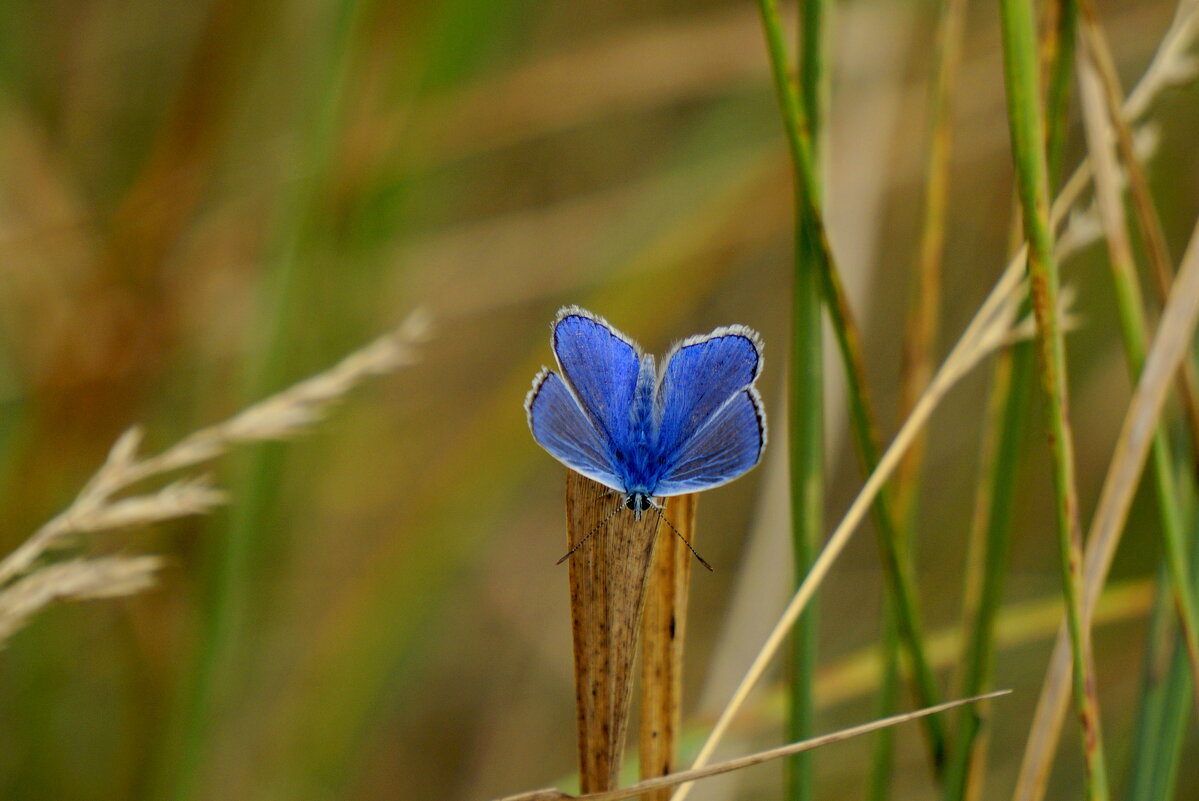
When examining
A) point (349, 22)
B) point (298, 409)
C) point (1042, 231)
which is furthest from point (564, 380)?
point (349, 22)

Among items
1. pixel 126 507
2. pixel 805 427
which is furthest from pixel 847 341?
pixel 126 507

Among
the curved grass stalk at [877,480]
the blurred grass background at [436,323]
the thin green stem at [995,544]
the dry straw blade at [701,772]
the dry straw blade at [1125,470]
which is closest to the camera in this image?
the dry straw blade at [701,772]

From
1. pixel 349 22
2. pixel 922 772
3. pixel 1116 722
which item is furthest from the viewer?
pixel 922 772

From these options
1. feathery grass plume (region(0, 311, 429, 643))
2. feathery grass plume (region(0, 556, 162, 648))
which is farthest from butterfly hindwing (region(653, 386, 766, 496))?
feathery grass plume (region(0, 556, 162, 648))

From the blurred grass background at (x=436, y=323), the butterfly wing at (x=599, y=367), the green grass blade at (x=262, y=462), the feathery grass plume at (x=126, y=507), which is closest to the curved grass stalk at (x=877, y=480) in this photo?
the butterfly wing at (x=599, y=367)

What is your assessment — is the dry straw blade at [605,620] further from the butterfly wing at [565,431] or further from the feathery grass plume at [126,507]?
the feathery grass plume at [126,507]

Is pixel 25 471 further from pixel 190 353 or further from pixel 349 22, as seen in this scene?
pixel 349 22

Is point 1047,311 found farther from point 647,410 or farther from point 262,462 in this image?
point 262,462
